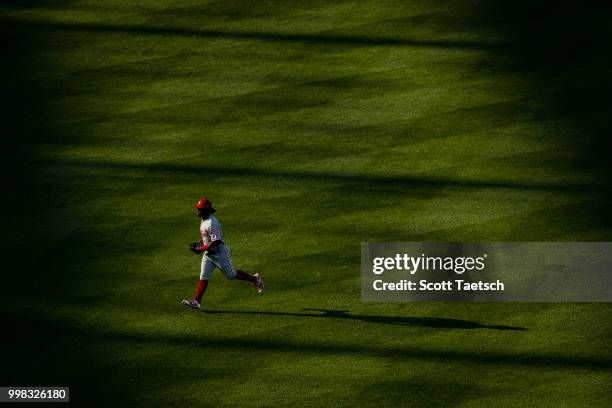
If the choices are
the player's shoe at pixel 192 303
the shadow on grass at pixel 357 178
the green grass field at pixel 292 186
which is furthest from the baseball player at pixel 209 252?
the shadow on grass at pixel 357 178

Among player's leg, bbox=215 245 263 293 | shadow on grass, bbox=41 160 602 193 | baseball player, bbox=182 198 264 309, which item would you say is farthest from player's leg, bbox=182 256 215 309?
shadow on grass, bbox=41 160 602 193

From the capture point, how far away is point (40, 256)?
12766 mm

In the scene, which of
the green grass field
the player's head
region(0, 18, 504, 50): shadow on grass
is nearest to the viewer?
the green grass field

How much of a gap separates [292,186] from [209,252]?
2.92 metres

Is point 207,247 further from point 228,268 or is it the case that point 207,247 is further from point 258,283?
point 258,283

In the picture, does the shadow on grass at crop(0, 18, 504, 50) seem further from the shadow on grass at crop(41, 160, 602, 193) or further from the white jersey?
the white jersey

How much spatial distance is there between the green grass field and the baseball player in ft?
1.07

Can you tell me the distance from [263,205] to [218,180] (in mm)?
973

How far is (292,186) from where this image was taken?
14.1 meters

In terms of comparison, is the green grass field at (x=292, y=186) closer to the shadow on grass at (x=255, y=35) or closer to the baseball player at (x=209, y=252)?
the shadow on grass at (x=255, y=35)

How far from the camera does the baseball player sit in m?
11.3

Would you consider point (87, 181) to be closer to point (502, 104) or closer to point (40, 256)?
point (40, 256)

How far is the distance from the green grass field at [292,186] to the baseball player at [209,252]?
33 centimetres

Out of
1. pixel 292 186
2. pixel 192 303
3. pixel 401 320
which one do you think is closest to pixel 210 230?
pixel 192 303
